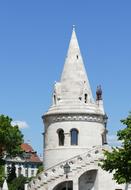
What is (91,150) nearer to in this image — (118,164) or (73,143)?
(73,143)

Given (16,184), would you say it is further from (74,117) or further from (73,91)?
(73,91)

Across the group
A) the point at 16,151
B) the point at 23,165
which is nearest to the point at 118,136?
the point at 16,151

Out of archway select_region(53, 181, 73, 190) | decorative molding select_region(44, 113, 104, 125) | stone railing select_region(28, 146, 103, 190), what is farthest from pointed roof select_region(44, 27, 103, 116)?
archway select_region(53, 181, 73, 190)

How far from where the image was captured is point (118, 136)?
36469 mm

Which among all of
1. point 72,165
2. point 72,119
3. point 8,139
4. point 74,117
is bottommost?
point 72,165

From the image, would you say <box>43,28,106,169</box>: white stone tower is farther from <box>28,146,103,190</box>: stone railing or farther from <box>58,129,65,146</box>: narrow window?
<box>28,146,103,190</box>: stone railing

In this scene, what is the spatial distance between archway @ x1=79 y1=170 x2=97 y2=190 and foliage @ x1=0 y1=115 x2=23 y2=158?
7.68m

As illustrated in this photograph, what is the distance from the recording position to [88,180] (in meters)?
55.7

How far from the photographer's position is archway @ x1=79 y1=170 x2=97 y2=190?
180 feet

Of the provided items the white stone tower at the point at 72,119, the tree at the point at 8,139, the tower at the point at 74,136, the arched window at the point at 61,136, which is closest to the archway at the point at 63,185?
the tower at the point at 74,136

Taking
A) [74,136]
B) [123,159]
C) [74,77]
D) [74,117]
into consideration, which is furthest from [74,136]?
[123,159]

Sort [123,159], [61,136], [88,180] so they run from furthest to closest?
[61,136] < [88,180] < [123,159]

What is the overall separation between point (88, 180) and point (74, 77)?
1028 centimetres

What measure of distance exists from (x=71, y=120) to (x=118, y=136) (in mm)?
21282
